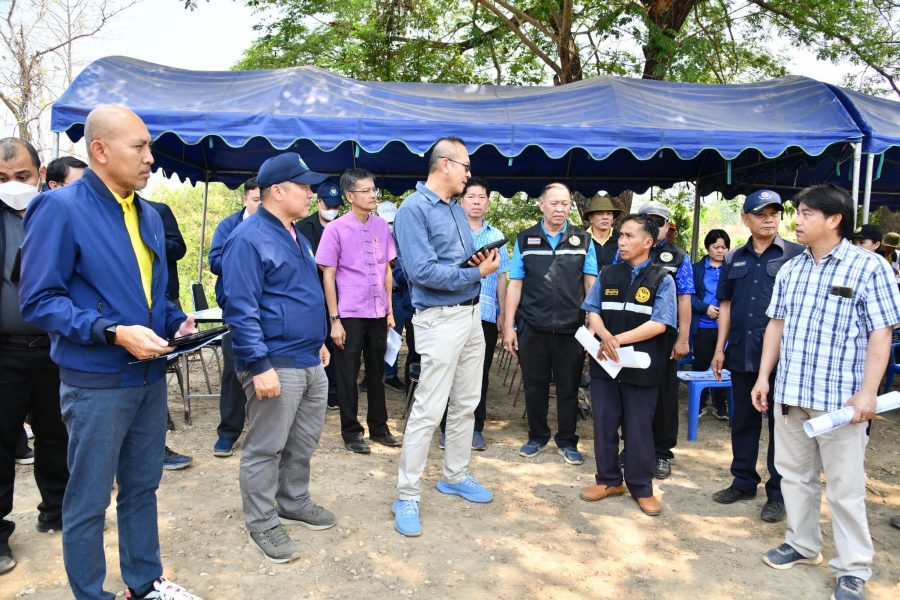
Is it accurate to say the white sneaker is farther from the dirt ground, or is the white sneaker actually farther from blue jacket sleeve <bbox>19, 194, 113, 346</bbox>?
blue jacket sleeve <bbox>19, 194, 113, 346</bbox>

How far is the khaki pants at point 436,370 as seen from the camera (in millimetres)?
3354

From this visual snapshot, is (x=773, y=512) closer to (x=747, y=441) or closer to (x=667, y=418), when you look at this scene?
(x=747, y=441)

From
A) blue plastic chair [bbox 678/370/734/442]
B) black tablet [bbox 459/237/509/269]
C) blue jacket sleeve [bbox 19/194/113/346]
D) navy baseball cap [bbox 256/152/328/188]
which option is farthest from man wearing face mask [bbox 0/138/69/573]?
blue plastic chair [bbox 678/370/734/442]

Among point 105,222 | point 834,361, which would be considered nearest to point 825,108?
point 834,361

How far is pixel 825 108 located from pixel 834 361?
4.12 metres

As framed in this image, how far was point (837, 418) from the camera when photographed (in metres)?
2.65

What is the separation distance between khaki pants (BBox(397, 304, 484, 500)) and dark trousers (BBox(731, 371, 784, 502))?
5.18ft

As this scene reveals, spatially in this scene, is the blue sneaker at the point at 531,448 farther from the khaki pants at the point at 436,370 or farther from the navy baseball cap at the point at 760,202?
the navy baseball cap at the point at 760,202

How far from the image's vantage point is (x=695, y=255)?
8.58m

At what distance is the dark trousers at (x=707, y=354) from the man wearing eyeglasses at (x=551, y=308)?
198 cm

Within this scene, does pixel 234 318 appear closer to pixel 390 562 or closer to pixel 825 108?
pixel 390 562

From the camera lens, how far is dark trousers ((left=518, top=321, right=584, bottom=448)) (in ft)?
15.0

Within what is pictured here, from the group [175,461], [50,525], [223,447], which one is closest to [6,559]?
[50,525]

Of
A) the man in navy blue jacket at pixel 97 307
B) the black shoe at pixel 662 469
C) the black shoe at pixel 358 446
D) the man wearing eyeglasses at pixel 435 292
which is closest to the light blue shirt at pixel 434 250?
the man wearing eyeglasses at pixel 435 292
